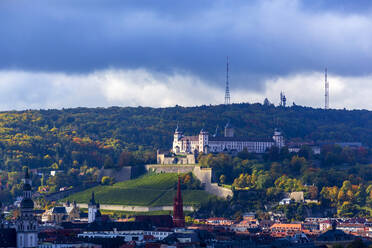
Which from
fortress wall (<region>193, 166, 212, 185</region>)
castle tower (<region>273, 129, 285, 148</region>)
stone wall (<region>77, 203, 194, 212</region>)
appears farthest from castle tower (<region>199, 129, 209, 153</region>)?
stone wall (<region>77, 203, 194, 212</region>)

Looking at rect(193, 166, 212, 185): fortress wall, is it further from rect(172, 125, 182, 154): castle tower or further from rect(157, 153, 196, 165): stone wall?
rect(172, 125, 182, 154): castle tower

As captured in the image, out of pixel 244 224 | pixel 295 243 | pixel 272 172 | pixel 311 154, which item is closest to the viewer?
pixel 295 243

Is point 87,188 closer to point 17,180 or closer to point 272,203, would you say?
point 17,180

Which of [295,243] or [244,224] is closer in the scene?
[295,243]

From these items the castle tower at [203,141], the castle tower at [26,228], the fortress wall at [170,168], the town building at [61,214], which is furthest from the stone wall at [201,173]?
the castle tower at [26,228]

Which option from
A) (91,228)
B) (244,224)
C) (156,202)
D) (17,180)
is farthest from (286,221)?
(17,180)

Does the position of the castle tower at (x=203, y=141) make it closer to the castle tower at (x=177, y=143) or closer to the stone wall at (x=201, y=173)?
the castle tower at (x=177, y=143)

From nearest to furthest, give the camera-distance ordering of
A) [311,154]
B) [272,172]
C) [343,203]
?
A: [343,203] < [272,172] < [311,154]
